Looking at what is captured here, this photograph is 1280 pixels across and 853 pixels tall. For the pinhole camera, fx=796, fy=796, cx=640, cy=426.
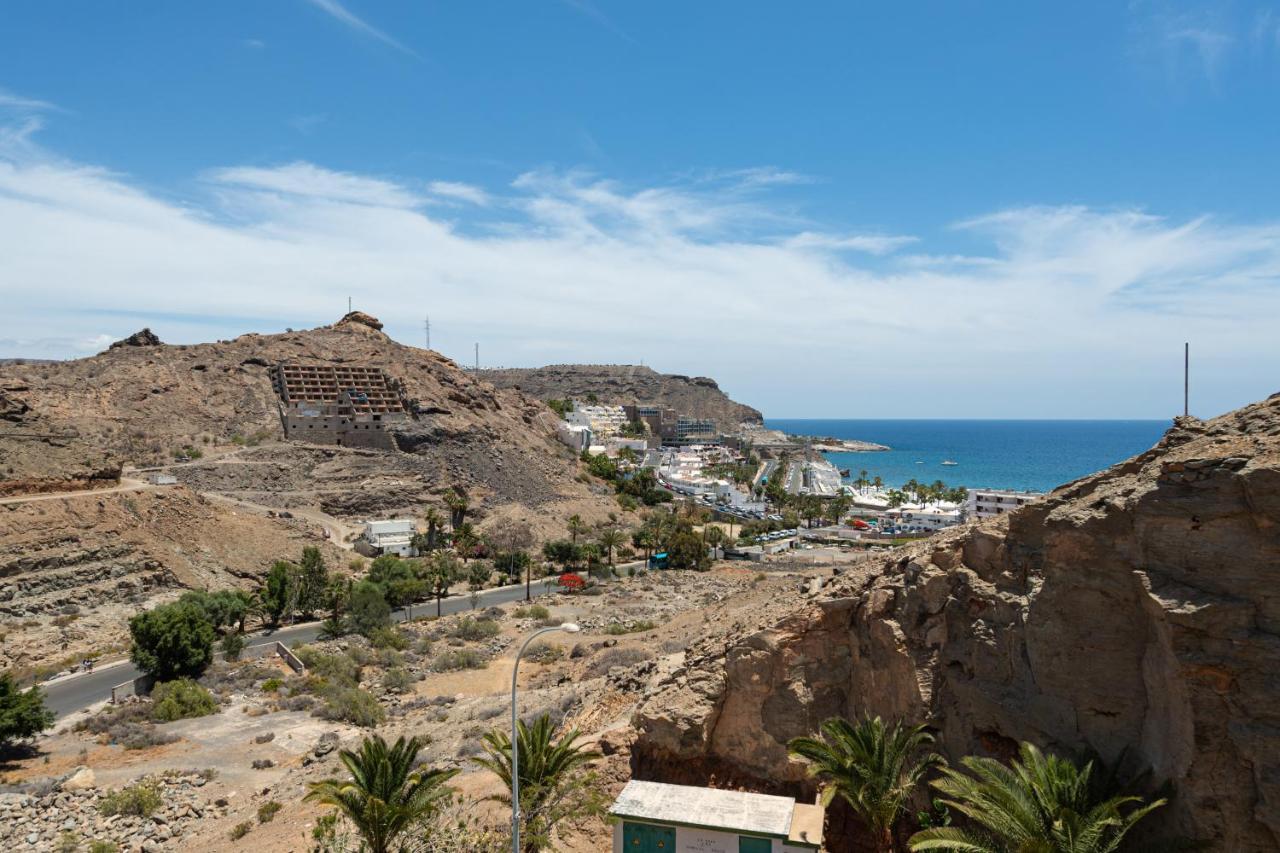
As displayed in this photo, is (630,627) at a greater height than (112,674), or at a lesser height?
greater

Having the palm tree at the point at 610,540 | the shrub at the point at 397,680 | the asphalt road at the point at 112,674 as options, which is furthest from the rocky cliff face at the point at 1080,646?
the palm tree at the point at 610,540

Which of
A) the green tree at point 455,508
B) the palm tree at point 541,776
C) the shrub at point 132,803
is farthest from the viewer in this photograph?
the green tree at point 455,508

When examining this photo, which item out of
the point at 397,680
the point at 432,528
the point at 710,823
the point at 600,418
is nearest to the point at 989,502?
the point at 432,528

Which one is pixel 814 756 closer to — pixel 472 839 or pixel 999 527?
pixel 999 527

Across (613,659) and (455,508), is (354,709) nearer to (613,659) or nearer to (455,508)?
(613,659)

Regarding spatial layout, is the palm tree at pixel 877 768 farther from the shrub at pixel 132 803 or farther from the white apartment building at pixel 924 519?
the white apartment building at pixel 924 519

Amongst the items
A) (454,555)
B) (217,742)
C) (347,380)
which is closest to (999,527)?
(217,742)
